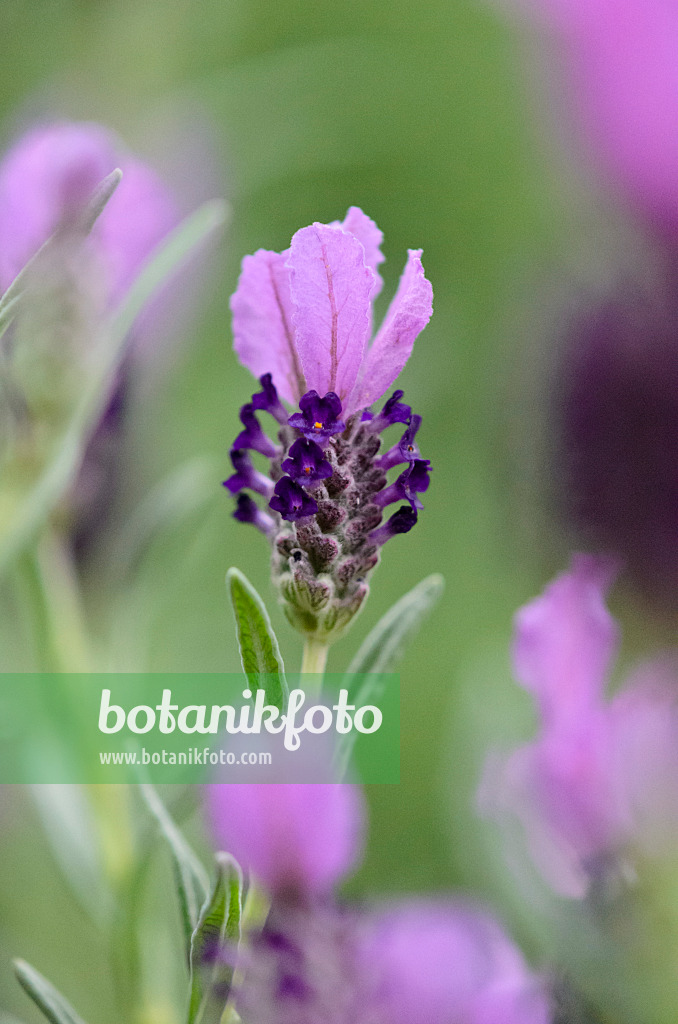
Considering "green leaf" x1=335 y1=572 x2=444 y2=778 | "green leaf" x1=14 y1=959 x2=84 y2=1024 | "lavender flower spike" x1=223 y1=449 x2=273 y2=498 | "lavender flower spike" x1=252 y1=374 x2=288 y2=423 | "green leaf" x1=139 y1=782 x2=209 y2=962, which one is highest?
"lavender flower spike" x1=252 y1=374 x2=288 y2=423

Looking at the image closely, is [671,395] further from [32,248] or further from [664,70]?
[32,248]

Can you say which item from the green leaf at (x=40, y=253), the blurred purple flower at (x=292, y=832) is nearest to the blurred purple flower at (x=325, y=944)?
the blurred purple flower at (x=292, y=832)

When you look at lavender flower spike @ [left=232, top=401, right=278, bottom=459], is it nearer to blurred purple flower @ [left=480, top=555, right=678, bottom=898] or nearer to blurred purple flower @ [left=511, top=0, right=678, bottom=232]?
blurred purple flower @ [left=480, top=555, right=678, bottom=898]

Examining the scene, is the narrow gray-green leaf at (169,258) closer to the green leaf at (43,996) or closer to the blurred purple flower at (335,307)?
the blurred purple flower at (335,307)

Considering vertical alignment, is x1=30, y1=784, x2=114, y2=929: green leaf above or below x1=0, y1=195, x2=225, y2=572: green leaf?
below

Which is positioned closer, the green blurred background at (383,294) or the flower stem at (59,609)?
the flower stem at (59,609)

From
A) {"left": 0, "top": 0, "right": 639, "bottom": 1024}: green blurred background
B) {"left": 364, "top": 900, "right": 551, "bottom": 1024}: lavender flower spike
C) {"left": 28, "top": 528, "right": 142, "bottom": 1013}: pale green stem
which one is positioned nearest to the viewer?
{"left": 364, "top": 900, "right": 551, "bottom": 1024}: lavender flower spike

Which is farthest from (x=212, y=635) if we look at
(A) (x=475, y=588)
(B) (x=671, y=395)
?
(B) (x=671, y=395)

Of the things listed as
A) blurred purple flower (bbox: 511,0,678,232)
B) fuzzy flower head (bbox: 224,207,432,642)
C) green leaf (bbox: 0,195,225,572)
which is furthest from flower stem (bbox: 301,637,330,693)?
blurred purple flower (bbox: 511,0,678,232)
